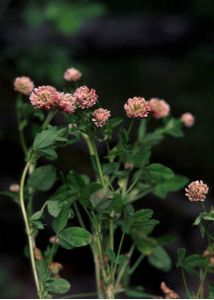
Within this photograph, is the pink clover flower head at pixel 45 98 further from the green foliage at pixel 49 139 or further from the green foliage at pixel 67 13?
the green foliage at pixel 67 13

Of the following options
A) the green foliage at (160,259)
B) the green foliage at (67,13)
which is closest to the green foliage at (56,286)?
the green foliage at (160,259)

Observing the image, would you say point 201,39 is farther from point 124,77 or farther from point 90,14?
point 90,14

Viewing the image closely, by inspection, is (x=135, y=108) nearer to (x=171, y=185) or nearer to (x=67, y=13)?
(x=171, y=185)

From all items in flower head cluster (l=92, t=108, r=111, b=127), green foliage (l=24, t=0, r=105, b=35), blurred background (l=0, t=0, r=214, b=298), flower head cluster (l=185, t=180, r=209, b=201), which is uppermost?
flower head cluster (l=92, t=108, r=111, b=127)

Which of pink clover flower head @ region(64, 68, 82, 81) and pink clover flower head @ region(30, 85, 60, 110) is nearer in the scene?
pink clover flower head @ region(30, 85, 60, 110)

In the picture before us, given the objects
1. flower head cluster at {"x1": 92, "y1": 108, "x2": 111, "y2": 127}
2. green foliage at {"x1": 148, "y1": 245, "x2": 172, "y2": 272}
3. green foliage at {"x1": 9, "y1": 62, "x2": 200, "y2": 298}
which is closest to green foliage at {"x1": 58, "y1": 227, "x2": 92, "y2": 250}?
green foliage at {"x1": 9, "y1": 62, "x2": 200, "y2": 298}

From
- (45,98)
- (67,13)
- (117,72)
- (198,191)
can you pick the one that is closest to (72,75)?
(45,98)

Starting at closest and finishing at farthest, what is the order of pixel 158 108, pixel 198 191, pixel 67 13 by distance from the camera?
pixel 198 191 → pixel 158 108 → pixel 67 13

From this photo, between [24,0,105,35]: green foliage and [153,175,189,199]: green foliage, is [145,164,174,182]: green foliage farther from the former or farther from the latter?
[24,0,105,35]: green foliage
